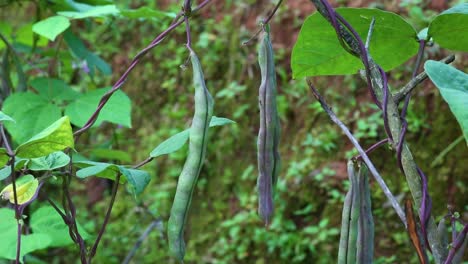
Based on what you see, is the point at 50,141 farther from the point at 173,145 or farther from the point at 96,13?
the point at 96,13

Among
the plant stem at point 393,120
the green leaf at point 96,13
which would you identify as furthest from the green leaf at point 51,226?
the plant stem at point 393,120

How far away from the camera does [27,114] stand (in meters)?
1.26

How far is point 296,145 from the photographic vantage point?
6.63ft

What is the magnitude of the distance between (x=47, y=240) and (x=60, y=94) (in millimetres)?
421

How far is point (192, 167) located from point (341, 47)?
0.25 metres

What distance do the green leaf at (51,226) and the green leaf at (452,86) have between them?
70cm

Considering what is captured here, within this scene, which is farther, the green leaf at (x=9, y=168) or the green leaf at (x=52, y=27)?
the green leaf at (x=52, y=27)

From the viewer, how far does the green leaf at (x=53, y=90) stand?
4.41ft

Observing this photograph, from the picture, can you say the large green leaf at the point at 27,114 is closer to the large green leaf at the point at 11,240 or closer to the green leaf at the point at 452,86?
the large green leaf at the point at 11,240

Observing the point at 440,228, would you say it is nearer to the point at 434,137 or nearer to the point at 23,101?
the point at 23,101

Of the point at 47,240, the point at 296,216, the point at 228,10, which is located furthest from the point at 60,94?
the point at 228,10

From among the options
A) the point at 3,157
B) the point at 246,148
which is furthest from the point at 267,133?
the point at 246,148

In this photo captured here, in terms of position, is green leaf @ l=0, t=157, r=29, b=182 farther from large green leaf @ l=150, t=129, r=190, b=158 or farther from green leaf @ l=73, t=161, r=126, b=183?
large green leaf @ l=150, t=129, r=190, b=158

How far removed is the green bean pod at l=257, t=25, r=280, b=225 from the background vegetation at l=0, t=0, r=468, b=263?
770 mm
